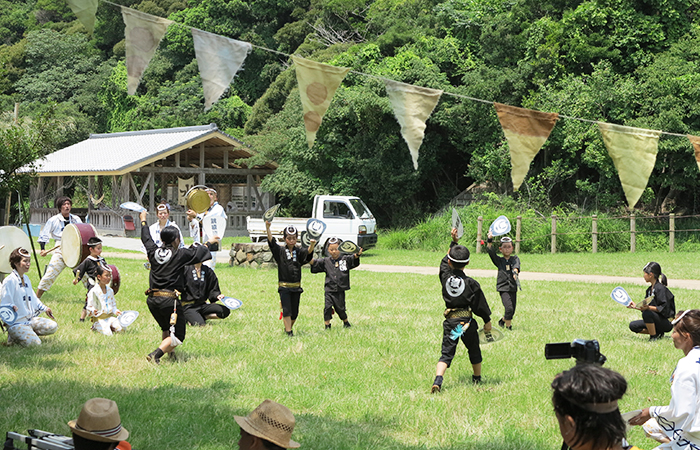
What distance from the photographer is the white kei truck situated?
21547 millimetres

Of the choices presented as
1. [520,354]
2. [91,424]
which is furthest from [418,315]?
[91,424]

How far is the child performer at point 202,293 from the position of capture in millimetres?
9164

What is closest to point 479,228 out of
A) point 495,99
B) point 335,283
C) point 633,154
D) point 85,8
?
point 495,99

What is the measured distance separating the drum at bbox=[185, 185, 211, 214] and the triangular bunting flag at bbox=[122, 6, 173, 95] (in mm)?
3143

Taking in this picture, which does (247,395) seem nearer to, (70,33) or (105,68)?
(105,68)

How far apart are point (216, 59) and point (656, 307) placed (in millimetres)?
6460

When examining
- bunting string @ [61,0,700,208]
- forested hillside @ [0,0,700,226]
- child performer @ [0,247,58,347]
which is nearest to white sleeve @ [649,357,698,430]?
bunting string @ [61,0,700,208]

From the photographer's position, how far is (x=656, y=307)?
29.1 ft

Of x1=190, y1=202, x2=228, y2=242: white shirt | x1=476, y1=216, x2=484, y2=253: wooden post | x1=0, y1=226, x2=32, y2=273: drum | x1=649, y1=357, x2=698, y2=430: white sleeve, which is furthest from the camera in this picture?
x1=476, y1=216, x2=484, y2=253: wooden post

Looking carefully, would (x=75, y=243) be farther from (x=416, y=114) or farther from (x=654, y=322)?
(x=654, y=322)

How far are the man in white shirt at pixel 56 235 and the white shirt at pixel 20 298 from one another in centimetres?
249

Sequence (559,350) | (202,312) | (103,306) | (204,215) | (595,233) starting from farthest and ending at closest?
(595,233) < (204,215) < (202,312) < (103,306) < (559,350)

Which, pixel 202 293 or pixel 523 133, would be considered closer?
pixel 523 133

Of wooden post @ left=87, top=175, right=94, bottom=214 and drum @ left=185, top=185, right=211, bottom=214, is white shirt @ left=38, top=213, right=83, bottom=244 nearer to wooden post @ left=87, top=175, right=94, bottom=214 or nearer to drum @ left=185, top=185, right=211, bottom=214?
drum @ left=185, top=185, right=211, bottom=214
